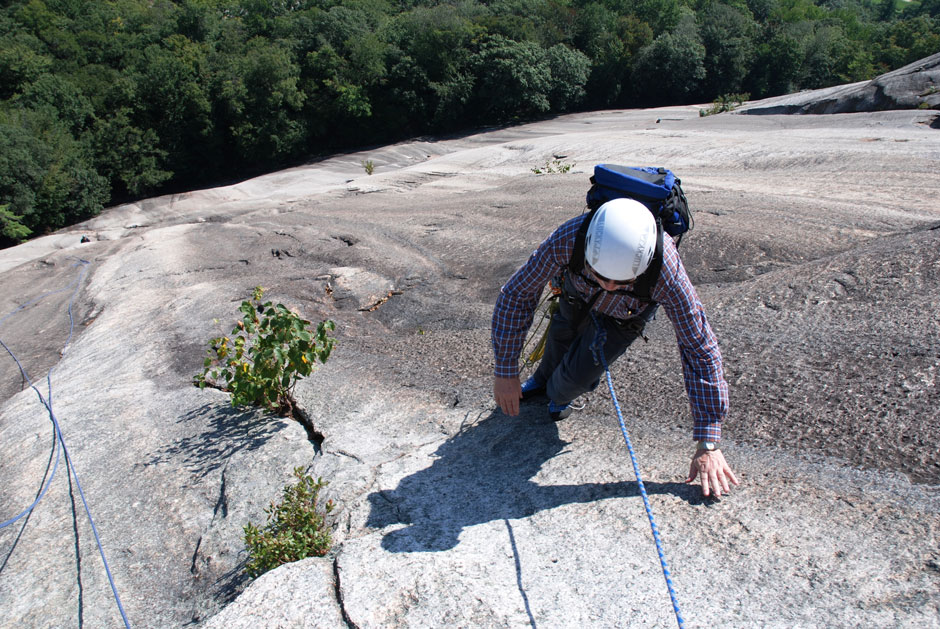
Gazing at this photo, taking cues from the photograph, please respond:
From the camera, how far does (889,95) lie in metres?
17.3

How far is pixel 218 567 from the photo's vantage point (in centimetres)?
311

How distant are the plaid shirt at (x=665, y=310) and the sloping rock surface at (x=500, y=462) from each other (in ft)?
1.90

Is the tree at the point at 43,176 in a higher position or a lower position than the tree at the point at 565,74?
lower

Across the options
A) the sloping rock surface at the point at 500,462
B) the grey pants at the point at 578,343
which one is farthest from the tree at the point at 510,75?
the grey pants at the point at 578,343

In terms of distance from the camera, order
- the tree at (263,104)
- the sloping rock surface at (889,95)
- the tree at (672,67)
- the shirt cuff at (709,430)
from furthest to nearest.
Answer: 1. the tree at (672,67)
2. the tree at (263,104)
3. the sloping rock surface at (889,95)
4. the shirt cuff at (709,430)

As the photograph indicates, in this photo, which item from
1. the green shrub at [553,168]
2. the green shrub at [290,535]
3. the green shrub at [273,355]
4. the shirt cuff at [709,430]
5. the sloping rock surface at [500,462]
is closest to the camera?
the sloping rock surface at [500,462]

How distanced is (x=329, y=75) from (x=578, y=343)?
105 feet

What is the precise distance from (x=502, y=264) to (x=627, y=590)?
220 inches

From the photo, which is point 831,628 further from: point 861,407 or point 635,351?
point 635,351

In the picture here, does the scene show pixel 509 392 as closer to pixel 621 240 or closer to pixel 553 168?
pixel 621 240

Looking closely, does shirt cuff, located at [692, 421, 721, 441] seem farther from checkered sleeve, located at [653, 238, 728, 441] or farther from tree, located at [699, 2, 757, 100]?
tree, located at [699, 2, 757, 100]

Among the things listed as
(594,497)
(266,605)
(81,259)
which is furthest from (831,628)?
(81,259)

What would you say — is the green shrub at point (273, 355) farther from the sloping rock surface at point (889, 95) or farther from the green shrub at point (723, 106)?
the green shrub at point (723, 106)

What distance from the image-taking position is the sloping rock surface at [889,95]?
1686 cm
